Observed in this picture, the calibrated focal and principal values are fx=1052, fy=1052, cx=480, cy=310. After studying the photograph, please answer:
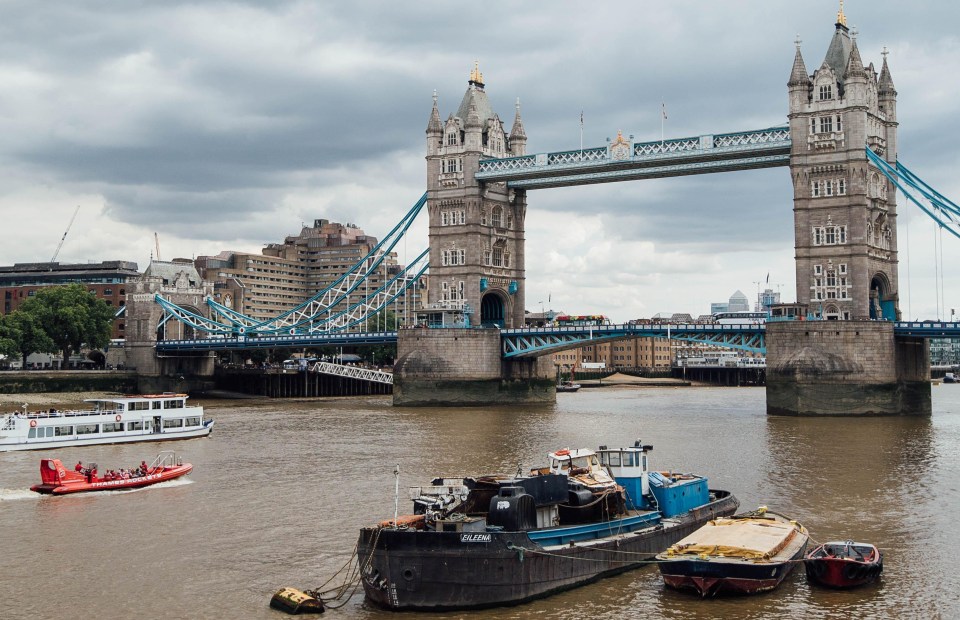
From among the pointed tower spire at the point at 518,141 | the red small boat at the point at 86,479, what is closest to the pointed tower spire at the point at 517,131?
the pointed tower spire at the point at 518,141

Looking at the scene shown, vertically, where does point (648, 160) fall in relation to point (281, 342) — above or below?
above

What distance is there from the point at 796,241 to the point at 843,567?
56.7 meters

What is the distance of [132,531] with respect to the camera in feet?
100

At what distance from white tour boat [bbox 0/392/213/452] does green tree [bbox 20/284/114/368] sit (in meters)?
53.3

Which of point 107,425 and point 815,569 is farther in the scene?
point 107,425

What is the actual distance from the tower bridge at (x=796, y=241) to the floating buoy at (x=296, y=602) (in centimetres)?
5287

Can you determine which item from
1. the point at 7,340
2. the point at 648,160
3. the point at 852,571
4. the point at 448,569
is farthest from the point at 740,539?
the point at 7,340

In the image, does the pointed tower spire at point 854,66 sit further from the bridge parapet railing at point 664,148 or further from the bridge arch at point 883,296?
the bridge arch at point 883,296

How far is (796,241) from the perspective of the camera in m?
77.8

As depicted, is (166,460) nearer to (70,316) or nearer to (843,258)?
(843,258)

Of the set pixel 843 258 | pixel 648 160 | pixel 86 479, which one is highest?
pixel 648 160

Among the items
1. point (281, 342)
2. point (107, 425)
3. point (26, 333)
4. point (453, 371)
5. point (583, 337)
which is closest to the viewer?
point (107, 425)

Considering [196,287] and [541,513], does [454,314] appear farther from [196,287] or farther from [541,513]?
[541,513]

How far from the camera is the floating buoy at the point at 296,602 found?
22484 mm
